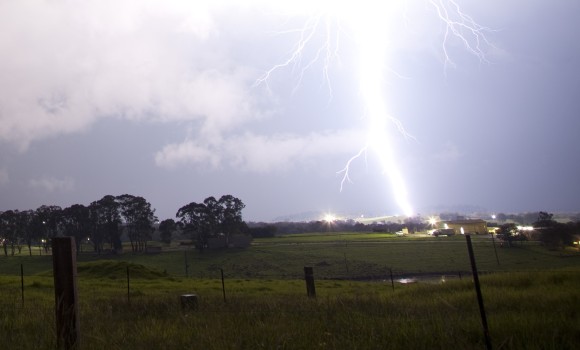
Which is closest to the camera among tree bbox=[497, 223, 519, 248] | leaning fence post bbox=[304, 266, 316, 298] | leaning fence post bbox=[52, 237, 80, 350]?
leaning fence post bbox=[52, 237, 80, 350]

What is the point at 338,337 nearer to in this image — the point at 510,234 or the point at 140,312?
the point at 140,312

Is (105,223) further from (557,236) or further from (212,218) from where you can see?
(557,236)

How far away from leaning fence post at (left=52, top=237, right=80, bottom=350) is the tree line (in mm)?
86499

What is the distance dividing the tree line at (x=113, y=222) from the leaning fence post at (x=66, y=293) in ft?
284

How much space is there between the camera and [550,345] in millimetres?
4289

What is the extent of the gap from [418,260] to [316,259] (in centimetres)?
1691

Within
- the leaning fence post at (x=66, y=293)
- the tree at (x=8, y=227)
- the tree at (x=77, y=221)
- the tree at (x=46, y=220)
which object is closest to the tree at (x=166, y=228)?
the tree at (x=77, y=221)

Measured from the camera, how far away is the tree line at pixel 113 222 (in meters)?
94.6

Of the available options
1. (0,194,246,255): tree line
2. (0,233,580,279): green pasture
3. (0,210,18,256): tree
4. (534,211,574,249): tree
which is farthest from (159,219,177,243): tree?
(534,211,574,249): tree

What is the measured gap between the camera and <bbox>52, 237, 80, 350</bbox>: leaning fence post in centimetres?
510

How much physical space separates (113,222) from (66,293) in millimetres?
98698

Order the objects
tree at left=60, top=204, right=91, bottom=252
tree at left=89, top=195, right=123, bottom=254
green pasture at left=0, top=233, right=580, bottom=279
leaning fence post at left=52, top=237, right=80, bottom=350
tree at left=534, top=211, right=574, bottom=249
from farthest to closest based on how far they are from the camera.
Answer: tree at left=60, top=204, right=91, bottom=252 < tree at left=89, top=195, right=123, bottom=254 < tree at left=534, top=211, right=574, bottom=249 < green pasture at left=0, top=233, right=580, bottom=279 < leaning fence post at left=52, top=237, right=80, bottom=350

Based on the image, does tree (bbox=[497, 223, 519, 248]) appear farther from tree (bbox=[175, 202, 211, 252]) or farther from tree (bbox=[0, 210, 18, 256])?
tree (bbox=[0, 210, 18, 256])

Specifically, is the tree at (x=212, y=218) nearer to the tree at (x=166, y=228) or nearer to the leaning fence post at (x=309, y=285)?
the tree at (x=166, y=228)
